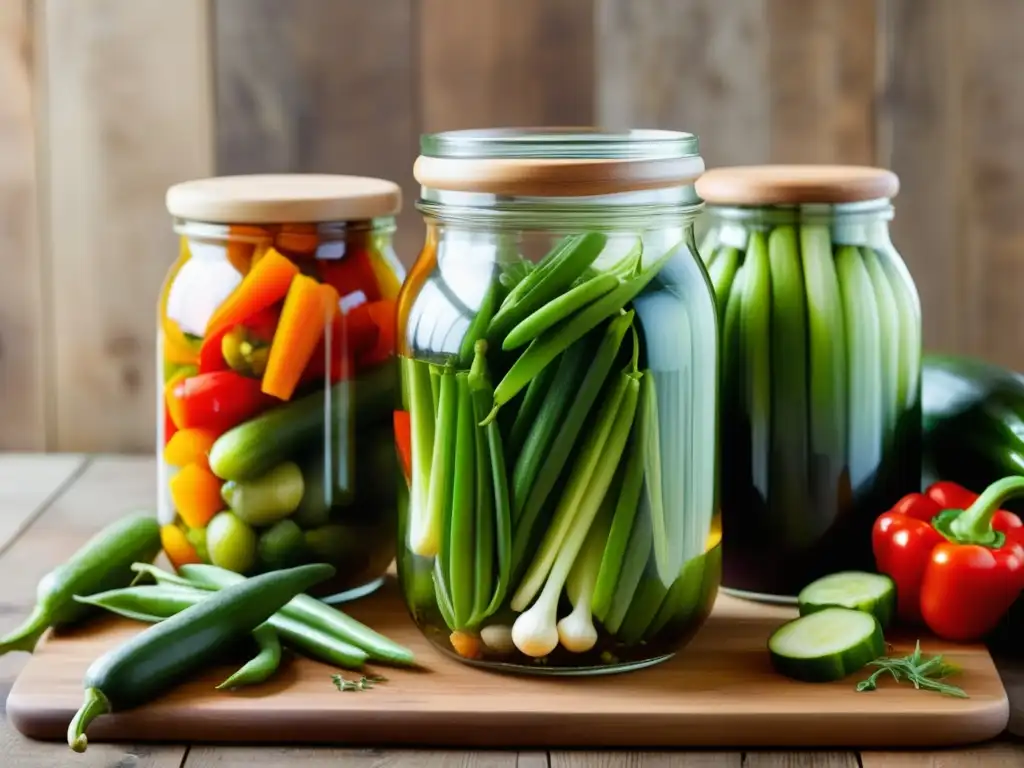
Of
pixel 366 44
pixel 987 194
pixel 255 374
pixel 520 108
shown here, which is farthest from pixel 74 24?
pixel 987 194

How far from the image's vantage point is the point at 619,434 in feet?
3.19

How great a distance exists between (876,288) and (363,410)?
0.43 metres

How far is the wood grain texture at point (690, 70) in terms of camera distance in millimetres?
1702

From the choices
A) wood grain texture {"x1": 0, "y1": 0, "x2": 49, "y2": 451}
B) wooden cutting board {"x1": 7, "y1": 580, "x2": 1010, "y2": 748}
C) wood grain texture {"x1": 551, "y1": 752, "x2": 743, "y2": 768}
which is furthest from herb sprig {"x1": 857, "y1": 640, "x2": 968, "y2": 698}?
wood grain texture {"x1": 0, "y1": 0, "x2": 49, "y2": 451}

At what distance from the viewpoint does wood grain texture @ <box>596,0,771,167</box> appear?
1.70 m

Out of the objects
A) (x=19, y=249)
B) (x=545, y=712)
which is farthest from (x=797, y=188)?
(x=19, y=249)

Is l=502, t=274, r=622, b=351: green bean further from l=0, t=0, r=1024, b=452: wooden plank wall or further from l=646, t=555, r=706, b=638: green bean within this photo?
l=0, t=0, r=1024, b=452: wooden plank wall

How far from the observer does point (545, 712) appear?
3.06 ft

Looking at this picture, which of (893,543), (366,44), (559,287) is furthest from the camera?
(366,44)

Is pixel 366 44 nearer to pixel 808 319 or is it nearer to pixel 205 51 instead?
pixel 205 51

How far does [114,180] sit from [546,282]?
97 cm

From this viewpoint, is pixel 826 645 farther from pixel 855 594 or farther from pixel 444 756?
pixel 444 756

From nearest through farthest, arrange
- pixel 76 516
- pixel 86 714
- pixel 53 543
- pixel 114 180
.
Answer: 1. pixel 86 714
2. pixel 53 543
3. pixel 76 516
4. pixel 114 180

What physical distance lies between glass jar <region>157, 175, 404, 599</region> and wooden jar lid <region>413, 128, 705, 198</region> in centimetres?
15
